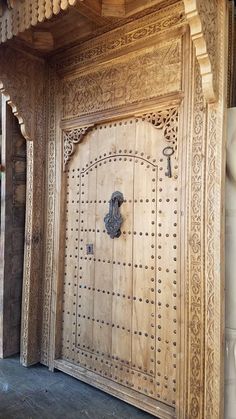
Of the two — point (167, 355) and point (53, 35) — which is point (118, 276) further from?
point (53, 35)

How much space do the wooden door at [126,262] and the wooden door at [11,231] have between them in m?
0.48

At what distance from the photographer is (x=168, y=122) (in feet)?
6.22

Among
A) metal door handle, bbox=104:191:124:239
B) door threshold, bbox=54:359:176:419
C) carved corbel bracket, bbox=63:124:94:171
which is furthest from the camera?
carved corbel bracket, bbox=63:124:94:171

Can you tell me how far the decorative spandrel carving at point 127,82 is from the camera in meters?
1.89

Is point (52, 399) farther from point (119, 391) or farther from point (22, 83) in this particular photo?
point (22, 83)

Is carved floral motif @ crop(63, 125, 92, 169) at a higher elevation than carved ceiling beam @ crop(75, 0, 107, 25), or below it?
below

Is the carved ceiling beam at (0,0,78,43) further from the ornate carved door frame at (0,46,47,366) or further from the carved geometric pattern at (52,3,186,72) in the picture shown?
the carved geometric pattern at (52,3,186,72)

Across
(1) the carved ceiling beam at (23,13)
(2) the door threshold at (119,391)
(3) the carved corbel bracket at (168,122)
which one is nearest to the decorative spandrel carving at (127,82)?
(3) the carved corbel bracket at (168,122)

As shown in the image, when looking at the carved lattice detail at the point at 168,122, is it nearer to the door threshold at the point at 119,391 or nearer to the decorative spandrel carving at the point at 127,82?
the decorative spandrel carving at the point at 127,82

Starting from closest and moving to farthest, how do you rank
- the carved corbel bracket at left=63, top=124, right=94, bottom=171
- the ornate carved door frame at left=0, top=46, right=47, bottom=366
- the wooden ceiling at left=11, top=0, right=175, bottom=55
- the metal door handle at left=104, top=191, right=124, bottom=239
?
the wooden ceiling at left=11, top=0, right=175, bottom=55 → the metal door handle at left=104, top=191, right=124, bottom=239 → the carved corbel bracket at left=63, top=124, right=94, bottom=171 → the ornate carved door frame at left=0, top=46, right=47, bottom=366

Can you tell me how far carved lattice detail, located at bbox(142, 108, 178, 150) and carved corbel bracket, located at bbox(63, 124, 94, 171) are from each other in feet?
1.82

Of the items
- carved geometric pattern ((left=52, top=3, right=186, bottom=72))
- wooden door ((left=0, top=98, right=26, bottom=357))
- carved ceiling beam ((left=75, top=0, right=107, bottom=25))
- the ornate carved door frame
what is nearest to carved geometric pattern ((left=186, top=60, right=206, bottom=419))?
carved geometric pattern ((left=52, top=3, right=186, bottom=72))

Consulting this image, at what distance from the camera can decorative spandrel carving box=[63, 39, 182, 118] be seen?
6.19 ft

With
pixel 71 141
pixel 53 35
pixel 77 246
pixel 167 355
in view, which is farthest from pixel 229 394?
pixel 53 35
